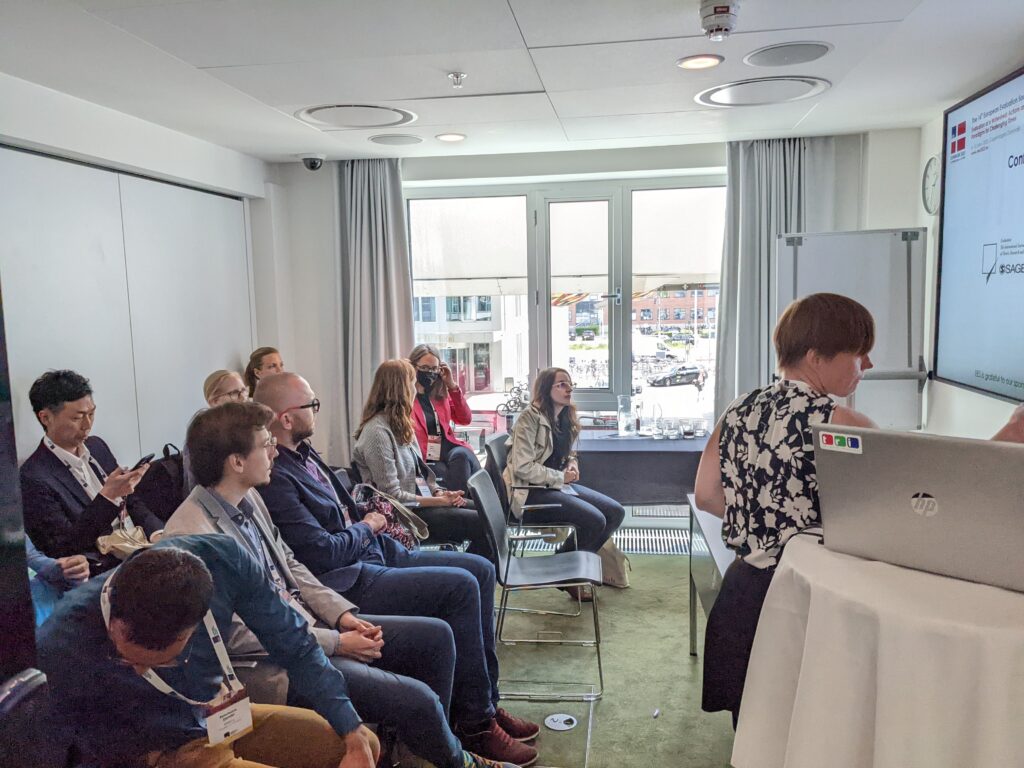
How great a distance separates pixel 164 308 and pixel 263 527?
2410 mm

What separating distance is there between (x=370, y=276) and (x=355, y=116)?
152cm

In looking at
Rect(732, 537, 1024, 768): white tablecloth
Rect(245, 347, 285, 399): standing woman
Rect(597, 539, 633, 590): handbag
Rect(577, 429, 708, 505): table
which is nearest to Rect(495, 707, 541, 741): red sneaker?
Result: Rect(732, 537, 1024, 768): white tablecloth

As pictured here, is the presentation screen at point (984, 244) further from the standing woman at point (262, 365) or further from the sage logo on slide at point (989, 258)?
the standing woman at point (262, 365)

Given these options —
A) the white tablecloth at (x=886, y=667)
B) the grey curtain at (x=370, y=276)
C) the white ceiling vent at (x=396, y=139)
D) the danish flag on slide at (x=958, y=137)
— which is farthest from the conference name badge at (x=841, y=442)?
the grey curtain at (x=370, y=276)

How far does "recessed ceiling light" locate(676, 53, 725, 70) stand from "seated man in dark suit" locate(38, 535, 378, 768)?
2.38 metres

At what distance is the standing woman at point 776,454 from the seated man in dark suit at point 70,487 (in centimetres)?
189

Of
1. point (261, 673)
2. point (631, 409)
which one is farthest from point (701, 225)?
point (261, 673)

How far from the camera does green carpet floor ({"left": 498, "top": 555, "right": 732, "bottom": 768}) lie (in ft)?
8.17

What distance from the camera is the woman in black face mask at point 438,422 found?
4.16 m

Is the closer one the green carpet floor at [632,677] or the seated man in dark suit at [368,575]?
the seated man in dark suit at [368,575]

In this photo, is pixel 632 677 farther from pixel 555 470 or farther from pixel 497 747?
pixel 555 470

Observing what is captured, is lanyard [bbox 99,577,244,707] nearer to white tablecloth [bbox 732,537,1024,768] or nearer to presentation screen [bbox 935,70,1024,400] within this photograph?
white tablecloth [bbox 732,537,1024,768]

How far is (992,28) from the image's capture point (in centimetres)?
259

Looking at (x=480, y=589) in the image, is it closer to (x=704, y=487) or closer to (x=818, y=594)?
(x=704, y=487)
